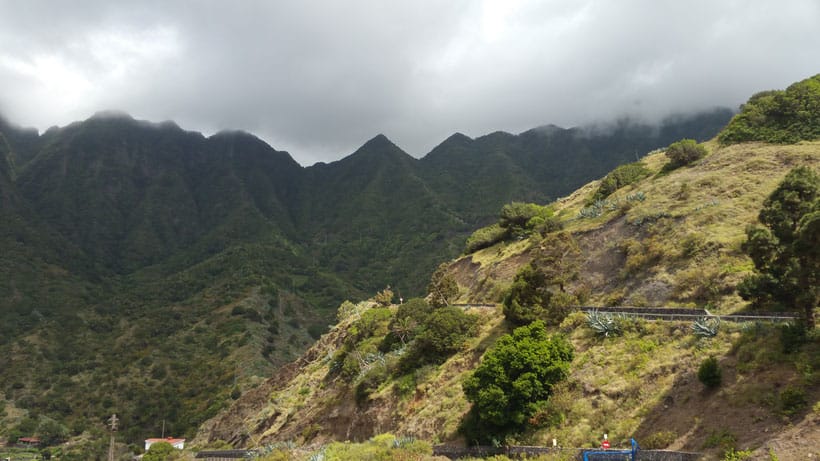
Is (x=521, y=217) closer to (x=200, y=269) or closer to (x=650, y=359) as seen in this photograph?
(x=650, y=359)

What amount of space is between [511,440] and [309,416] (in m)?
20.8

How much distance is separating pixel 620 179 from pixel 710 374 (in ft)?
98.2

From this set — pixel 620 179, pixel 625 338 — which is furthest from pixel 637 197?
pixel 625 338

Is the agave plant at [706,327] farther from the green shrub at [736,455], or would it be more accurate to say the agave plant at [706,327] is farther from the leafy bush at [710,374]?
the green shrub at [736,455]

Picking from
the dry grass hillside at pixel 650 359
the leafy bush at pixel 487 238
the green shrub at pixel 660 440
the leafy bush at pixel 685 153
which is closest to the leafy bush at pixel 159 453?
the dry grass hillside at pixel 650 359

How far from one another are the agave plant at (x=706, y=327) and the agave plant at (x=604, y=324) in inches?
145

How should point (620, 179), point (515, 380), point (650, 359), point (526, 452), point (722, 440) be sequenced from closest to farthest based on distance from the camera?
point (722, 440) → point (526, 452) → point (650, 359) → point (515, 380) → point (620, 179)

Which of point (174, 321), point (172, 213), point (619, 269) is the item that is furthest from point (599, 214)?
point (172, 213)

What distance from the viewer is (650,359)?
18.7 metres

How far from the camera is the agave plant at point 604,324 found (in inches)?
855

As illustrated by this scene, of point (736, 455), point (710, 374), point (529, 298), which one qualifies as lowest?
point (736, 455)

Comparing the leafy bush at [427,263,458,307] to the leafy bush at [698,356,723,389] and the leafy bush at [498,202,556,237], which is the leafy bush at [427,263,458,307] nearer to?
the leafy bush at [498,202,556,237]

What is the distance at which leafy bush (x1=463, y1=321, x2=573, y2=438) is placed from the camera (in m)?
19.6

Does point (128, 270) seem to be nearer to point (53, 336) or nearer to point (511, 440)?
point (53, 336)
